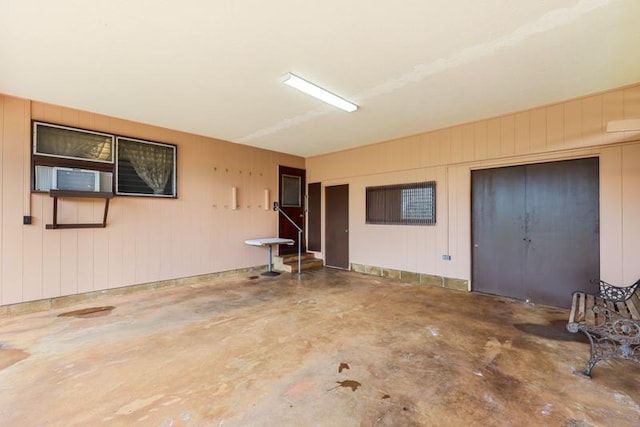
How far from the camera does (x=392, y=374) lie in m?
2.28

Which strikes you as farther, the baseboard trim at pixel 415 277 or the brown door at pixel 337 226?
the brown door at pixel 337 226

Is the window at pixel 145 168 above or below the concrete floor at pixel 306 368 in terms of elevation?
above

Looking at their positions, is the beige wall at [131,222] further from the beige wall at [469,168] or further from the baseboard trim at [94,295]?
the beige wall at [469,168]

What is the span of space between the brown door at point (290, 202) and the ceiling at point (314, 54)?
284cm

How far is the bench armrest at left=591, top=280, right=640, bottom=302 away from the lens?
10.5 ft

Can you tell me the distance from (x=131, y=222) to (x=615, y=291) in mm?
7063

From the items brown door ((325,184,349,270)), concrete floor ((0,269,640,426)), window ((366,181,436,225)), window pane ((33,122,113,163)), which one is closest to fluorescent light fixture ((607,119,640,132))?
concrete floor ((0,269,640,426))

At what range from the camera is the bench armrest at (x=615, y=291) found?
10.5ft

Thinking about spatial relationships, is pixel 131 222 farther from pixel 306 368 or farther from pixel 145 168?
pixel 306 368

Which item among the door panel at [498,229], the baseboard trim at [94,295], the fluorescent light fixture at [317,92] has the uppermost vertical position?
the fluorescent light fixture at [317,92]

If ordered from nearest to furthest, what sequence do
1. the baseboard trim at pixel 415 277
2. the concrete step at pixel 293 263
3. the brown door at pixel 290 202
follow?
the baseboard trim at pixel 415 277, the concrete step at pixel 293 263, the brown door at pixel 290 202

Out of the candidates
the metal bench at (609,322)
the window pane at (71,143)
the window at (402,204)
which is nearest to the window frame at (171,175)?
the window pane at (71,143)

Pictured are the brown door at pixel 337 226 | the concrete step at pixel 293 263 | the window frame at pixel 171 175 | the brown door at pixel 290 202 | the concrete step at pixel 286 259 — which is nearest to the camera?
the window frame at pixel 171 175

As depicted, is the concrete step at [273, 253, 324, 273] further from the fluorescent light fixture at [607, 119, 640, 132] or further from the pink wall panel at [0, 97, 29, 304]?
the fluorescent light fixture at [607, 119, 640, 132]
